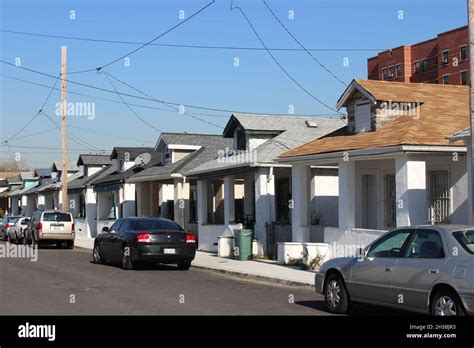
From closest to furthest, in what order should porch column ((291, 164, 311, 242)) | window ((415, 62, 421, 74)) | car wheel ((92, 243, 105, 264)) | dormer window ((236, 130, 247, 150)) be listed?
porch column ((291, 164, 311, 242)) → car wheel ((92, 243, 105, 264)) → dormer window ((236, 130, 247, 150)) → window ((415, 62, 421, 74))

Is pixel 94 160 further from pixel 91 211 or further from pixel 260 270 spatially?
pixel 260 270

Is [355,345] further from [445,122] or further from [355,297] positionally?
[445,122]

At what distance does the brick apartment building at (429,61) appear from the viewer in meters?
75.1

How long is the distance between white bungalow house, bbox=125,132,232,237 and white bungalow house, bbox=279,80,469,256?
11.0 m

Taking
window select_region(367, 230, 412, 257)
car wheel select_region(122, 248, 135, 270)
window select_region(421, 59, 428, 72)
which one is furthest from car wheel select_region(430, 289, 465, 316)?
window select_region(421, 59, 428, 72)

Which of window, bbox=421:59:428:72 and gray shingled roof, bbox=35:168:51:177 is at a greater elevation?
window, bbox=421:59:428:72

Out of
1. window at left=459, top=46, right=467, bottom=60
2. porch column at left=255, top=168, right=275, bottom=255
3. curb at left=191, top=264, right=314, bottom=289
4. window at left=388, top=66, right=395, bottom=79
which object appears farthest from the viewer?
window at left=388, top=66, right=395, bottom=79

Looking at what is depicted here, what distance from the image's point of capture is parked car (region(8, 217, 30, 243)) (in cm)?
3678

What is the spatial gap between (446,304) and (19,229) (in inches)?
1224

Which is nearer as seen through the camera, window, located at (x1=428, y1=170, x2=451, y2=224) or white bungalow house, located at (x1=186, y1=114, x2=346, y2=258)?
window, located at (x1=428, y1=170, x2=451, y2=224)

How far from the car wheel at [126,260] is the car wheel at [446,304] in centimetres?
1192

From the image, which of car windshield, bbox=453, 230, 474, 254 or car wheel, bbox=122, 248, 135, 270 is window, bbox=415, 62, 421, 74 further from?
car windshield, bbox=453, 230, 474, 254

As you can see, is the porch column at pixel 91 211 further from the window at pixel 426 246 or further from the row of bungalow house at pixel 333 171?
the window at pixel 426 246

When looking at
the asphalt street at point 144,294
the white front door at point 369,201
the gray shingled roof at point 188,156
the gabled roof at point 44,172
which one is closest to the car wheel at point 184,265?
the asphalt street at point 144,294
